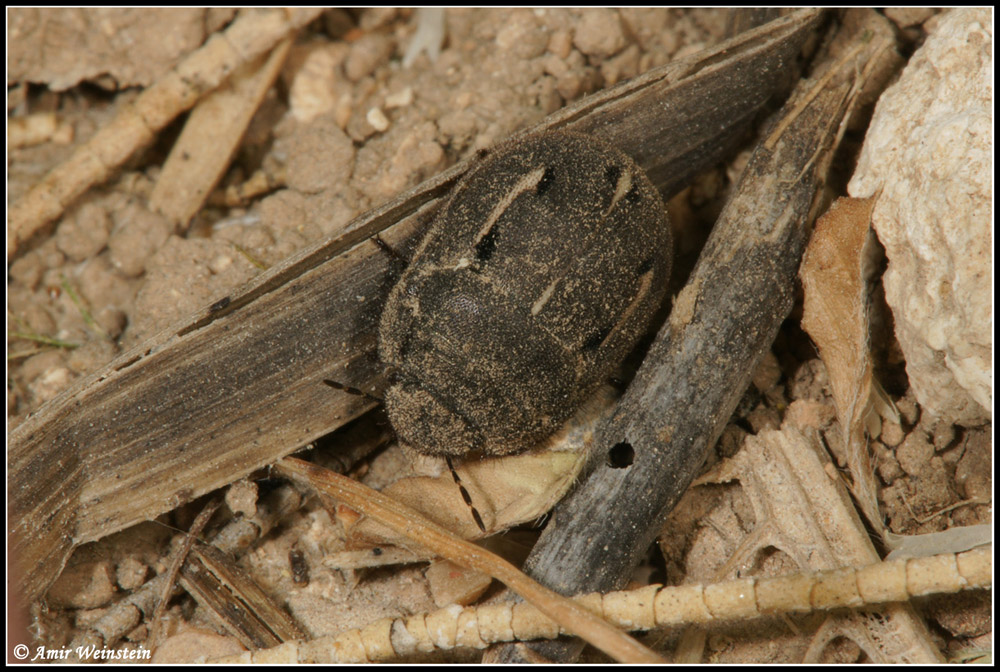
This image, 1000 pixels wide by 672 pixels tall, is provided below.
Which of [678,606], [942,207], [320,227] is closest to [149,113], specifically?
[320,227]

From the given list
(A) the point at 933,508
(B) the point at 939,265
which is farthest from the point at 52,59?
(A) the point at 933,508

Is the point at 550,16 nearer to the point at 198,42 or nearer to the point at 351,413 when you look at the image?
the point at 198,42

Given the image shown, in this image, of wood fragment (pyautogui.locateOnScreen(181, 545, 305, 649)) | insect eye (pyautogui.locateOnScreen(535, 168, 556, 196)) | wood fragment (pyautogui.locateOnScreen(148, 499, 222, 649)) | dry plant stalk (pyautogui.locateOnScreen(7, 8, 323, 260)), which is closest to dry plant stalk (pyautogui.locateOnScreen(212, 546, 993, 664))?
wood fragment (pyautogui.locateOnScreen(181, 545, 305, 649))

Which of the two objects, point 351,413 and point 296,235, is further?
point 296,235

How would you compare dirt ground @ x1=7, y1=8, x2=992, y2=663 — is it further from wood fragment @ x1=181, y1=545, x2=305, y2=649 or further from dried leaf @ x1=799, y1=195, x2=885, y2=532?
dried leaf @ x1=799, y1=195, x2=885, y2=532

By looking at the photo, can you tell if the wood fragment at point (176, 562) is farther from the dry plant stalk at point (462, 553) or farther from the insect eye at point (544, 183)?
the insect eye at point (544, 183)
